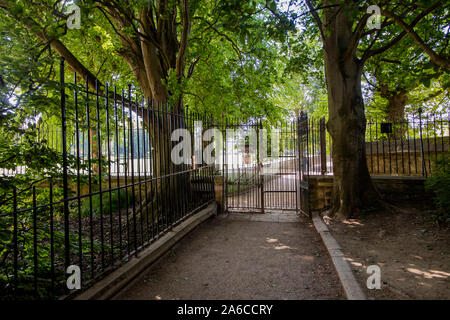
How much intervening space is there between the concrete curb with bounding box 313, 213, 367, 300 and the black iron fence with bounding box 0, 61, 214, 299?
3.03 meters

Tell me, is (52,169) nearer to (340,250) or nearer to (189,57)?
(340,250)

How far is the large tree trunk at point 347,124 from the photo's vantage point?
682 centimetres

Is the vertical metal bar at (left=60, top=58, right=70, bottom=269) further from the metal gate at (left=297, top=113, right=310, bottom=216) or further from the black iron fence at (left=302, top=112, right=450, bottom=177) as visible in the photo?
the black iron fence at (left=302, top=112, right=450, bottom=177)

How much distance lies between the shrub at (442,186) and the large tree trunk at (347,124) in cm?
141

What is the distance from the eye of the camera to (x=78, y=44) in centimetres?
1001

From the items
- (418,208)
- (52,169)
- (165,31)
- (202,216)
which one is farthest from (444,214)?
(165,31)

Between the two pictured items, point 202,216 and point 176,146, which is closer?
point 176,146

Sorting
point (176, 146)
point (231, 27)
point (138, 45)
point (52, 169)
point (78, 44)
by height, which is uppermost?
point (78, 44)

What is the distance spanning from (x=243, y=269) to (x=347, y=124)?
458 cm

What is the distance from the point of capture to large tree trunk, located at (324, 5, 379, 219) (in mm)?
6820

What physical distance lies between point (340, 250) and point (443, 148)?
6.10 metres

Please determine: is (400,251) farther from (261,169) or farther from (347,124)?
(261,169)

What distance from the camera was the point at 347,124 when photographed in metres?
6.83

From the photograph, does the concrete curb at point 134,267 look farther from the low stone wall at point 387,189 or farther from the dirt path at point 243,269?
the low stone wall at point 387,189
